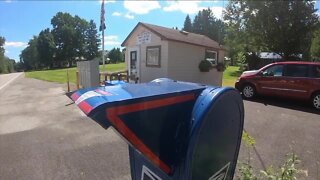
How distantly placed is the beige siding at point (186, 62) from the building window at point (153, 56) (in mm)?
736

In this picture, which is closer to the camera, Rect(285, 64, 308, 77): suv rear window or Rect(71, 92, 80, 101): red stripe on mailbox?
Rect(71, 92, 80, 101): red stripe on mailbox

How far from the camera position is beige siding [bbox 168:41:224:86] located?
Result: 16.6 m

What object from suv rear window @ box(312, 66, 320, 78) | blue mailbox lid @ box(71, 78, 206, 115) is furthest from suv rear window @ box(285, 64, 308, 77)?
blue mailbox lid @ box(71, 78, 206, 115)

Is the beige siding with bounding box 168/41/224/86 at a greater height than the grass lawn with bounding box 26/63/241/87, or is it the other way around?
the beige siding with bounding box 168/41/224/86

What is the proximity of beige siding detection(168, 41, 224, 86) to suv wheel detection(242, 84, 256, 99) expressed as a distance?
163 inches

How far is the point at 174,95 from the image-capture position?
8.45 ft

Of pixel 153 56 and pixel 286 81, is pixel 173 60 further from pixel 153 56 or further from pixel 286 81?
pixel 286 81

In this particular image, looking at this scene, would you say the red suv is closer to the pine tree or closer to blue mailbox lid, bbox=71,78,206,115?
blue mailbox lid, bbox=71,78,206,115

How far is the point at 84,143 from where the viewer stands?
667cm

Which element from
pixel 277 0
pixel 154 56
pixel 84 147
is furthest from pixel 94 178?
pixel 277 0

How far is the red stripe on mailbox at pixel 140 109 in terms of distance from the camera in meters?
2.15

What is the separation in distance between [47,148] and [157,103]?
4646 millimetres

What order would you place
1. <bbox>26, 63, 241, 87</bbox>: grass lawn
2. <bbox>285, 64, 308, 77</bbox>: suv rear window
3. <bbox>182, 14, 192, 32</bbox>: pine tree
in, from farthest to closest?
<bbox>182, 14, 192, 32</bbox>: pine tree
<bbox>26, 63, 241, 87</bbox>: grass lawn
<bbox>285, 64, 308, 77</bbox>: suv rear window

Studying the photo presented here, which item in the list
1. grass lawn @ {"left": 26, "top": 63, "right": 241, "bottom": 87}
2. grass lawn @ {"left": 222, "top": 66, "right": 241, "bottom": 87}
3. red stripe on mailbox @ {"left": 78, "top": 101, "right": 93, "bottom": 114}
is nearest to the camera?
red stripe on mailbox @ {"left": 78, "top": 101, "right": 93, "bottom": 114}
